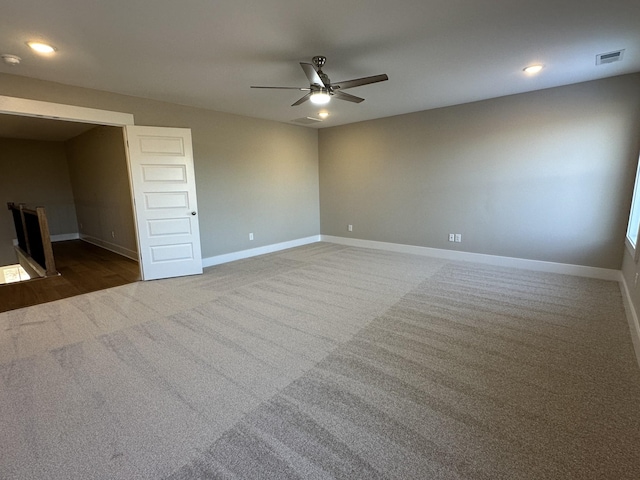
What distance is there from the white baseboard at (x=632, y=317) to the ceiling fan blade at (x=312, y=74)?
343cm

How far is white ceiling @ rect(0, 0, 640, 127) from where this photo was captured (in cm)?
215

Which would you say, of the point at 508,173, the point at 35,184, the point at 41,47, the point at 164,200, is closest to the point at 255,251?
the point at 164,200

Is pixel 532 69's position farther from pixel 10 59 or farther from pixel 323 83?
pixel 10 59

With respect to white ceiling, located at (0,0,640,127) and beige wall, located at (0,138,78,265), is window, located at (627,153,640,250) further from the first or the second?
beige wall, located at (0,138,78,265)

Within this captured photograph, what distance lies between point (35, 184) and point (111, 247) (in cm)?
338

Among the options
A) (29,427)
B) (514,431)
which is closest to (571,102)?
(514,431)

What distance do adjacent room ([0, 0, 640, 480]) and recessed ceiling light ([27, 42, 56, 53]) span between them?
4 centimetres

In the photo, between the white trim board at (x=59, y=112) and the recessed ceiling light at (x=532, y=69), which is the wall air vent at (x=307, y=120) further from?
the recessed ceiling light at (x=532, y=69)

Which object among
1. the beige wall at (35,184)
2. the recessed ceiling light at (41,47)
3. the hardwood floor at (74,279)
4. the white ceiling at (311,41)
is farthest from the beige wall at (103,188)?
the recessed ceiling light at (41,47)

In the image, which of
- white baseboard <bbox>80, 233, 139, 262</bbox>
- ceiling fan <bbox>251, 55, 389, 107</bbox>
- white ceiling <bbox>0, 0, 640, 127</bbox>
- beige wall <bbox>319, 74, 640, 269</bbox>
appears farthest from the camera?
white baseboard <bbox>80, 233, 139, 262</bbox>

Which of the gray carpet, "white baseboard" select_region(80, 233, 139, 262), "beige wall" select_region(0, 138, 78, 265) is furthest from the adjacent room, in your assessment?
"beige wall" select_region(0, 138, 78, 265)

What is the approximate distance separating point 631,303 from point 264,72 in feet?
14.9

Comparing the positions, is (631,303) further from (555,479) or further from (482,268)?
(555,479)

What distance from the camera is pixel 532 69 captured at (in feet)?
11.2
